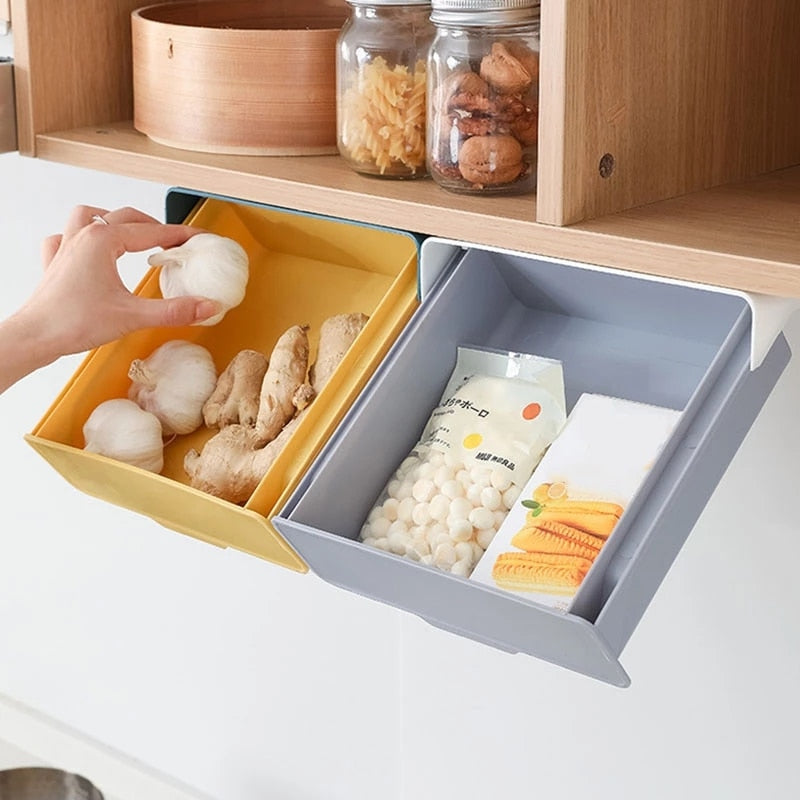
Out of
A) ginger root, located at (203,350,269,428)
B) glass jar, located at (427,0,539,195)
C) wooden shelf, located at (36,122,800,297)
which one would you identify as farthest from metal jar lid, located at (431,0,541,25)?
ginger root, located at (203,350,269,428)

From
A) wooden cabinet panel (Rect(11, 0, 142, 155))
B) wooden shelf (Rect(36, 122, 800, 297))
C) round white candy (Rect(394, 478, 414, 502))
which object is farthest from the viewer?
wooden cabinet panel (Rect(11, 0, 142, 155))

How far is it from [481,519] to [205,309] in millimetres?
273

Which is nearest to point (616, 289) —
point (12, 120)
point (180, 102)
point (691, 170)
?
point (691, 170)

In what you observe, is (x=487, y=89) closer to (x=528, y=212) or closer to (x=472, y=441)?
(x=528, y=212)

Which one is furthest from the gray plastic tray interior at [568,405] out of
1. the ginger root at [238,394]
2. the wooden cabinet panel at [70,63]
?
the wooden cabinet panel at [70,63]

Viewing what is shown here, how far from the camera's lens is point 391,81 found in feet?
2.90

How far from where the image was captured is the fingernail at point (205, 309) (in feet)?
3.23

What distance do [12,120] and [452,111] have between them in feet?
1.36

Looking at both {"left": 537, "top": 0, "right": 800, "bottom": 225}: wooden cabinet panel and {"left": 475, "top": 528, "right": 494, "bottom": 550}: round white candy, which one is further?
{"left": 475, "top": 528, "right": 494, "bottom": 550}: round white candy

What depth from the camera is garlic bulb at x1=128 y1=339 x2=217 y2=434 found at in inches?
41.4

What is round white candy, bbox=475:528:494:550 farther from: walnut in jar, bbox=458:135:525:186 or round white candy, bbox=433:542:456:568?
walnut in jar, bbox=458:135:525:186

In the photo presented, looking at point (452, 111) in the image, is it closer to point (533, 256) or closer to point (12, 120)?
point (533, 256)

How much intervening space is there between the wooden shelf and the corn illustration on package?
0.45ft

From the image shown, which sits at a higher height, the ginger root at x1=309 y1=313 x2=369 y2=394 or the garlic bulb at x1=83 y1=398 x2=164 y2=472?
the ginger root at x1=309 y1=313 x2=369 y2=394
